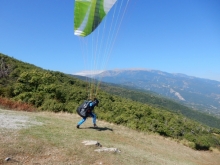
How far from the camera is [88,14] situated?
37.6ft

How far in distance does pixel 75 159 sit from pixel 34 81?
2405 centimetres

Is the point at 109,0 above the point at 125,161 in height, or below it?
above

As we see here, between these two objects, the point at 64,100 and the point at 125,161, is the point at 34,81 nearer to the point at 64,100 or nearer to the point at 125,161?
the point at 64,100

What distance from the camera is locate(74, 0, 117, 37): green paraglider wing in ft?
37.0

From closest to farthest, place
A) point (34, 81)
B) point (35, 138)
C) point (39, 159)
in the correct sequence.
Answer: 1. point (39, 159)
2. point (35, 138)
3. point (34, 81)

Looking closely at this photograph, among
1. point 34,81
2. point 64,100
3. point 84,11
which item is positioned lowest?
point 64,100

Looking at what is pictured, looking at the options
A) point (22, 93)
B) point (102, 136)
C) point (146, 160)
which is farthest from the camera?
point (22, 93)

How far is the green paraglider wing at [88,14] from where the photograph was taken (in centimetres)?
1127

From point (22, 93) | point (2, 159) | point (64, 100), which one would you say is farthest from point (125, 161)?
point (64, 100)

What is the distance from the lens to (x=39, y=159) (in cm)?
787

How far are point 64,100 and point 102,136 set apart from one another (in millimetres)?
19879

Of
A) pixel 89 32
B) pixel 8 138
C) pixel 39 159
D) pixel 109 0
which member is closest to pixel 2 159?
pixel 39 159

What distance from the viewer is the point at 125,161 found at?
30.1ft

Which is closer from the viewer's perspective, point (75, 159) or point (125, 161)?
point (75, 159)
